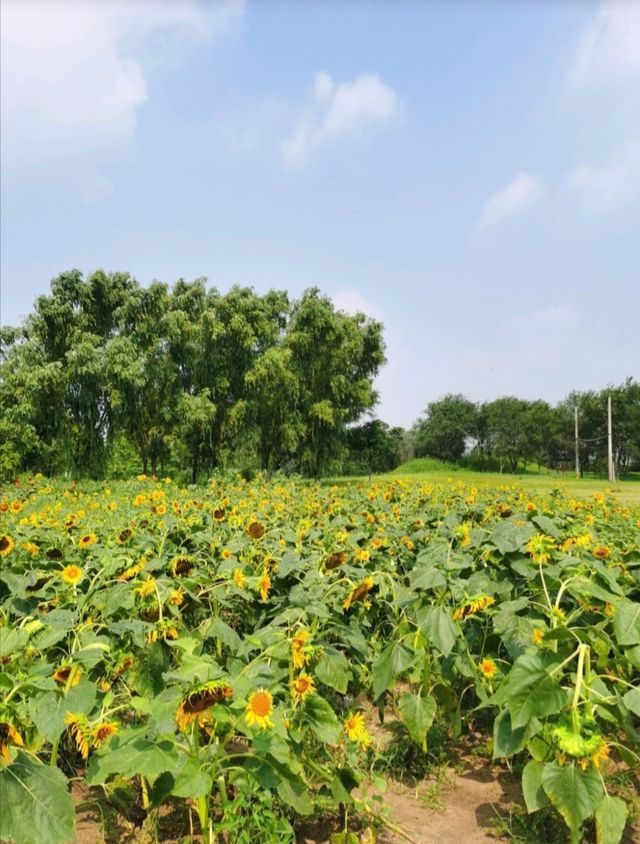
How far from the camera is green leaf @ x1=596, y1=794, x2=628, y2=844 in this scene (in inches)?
50.9

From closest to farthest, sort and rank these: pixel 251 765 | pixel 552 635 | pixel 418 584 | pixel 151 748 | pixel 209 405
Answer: pixel 151 748 < pixel 251 765 < pixel 552 635 < pixel 418 584 < pixel 209 405

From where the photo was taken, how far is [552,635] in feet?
5.26

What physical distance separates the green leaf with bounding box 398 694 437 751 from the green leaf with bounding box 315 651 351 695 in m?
0.33

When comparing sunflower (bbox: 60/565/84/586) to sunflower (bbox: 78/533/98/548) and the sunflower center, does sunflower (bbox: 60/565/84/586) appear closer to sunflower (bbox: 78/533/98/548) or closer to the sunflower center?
sunflower (bbox: 78/533/98/548)

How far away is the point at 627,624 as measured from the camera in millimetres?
1554

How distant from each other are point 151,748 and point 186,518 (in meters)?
2.36

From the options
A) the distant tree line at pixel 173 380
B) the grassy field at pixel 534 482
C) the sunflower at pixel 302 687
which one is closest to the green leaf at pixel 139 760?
the sunflower at pixel 302 687

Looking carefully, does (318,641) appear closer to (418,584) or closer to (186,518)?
(418,584)

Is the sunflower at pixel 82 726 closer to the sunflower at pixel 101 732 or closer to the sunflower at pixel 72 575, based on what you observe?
the sunflower at pixel 101 732

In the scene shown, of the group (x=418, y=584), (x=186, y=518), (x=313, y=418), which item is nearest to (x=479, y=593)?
(x=418, y=584)

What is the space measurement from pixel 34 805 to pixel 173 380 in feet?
63.9

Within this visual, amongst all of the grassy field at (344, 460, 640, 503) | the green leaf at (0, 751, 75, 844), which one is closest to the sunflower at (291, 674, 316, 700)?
the green leaf at (0, 751, 75, 844)

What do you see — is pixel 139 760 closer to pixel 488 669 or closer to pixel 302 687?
pixel 302 687

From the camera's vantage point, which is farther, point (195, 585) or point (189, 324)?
point (189, 324)
